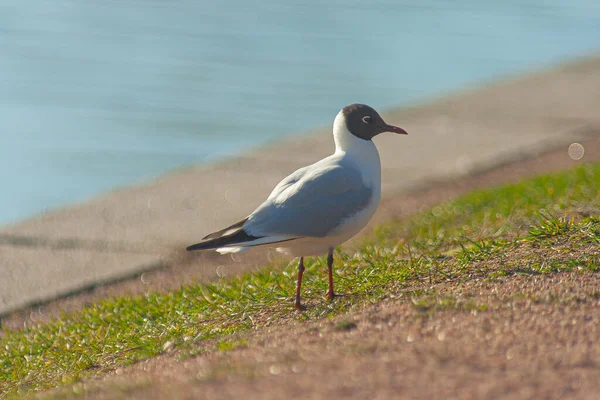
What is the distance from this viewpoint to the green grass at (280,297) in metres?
4.79

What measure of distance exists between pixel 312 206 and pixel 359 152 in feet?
1.88

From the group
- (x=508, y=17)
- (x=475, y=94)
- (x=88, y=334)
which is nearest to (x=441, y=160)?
(x=475, y=94)

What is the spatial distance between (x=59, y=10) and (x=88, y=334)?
1743cm

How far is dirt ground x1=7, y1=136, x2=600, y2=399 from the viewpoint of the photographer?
3.26 meters

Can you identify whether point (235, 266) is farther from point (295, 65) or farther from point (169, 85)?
point (295, 65)

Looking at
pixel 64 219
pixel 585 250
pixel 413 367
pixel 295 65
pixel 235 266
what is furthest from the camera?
pixel 295 65

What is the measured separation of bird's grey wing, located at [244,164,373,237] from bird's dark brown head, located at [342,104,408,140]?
422mm

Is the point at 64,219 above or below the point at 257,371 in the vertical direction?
above

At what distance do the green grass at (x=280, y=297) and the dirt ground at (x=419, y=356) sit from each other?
0.42ft

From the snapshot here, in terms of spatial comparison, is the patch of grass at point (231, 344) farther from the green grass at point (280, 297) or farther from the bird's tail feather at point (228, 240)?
the bird's tail feather at point (228, 240)

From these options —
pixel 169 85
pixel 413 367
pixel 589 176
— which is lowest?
pixel 413 367

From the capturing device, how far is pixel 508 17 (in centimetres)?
2206

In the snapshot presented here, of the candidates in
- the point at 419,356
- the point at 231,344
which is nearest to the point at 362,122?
the point at 231,344

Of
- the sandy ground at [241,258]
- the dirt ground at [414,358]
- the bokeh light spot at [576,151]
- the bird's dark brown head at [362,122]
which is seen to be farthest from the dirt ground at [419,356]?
the bokeh light spot at [576,151]
